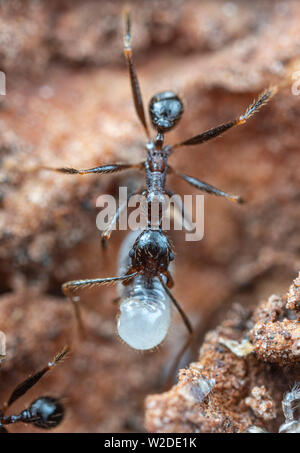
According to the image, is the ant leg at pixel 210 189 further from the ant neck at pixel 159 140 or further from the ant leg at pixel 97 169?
the ant leg at pixel 97 169

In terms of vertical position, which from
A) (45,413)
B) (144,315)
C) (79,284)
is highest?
(79,284)

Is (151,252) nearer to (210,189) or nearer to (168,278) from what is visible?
(168,278)

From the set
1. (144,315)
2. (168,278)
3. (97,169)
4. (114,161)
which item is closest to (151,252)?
(168,278)

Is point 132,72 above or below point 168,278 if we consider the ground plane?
above

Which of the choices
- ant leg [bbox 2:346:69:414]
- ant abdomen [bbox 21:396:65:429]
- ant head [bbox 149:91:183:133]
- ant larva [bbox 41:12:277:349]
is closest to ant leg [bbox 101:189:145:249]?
ant larva [bbox 41:12:277:349]

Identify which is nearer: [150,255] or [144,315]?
[144,315]
